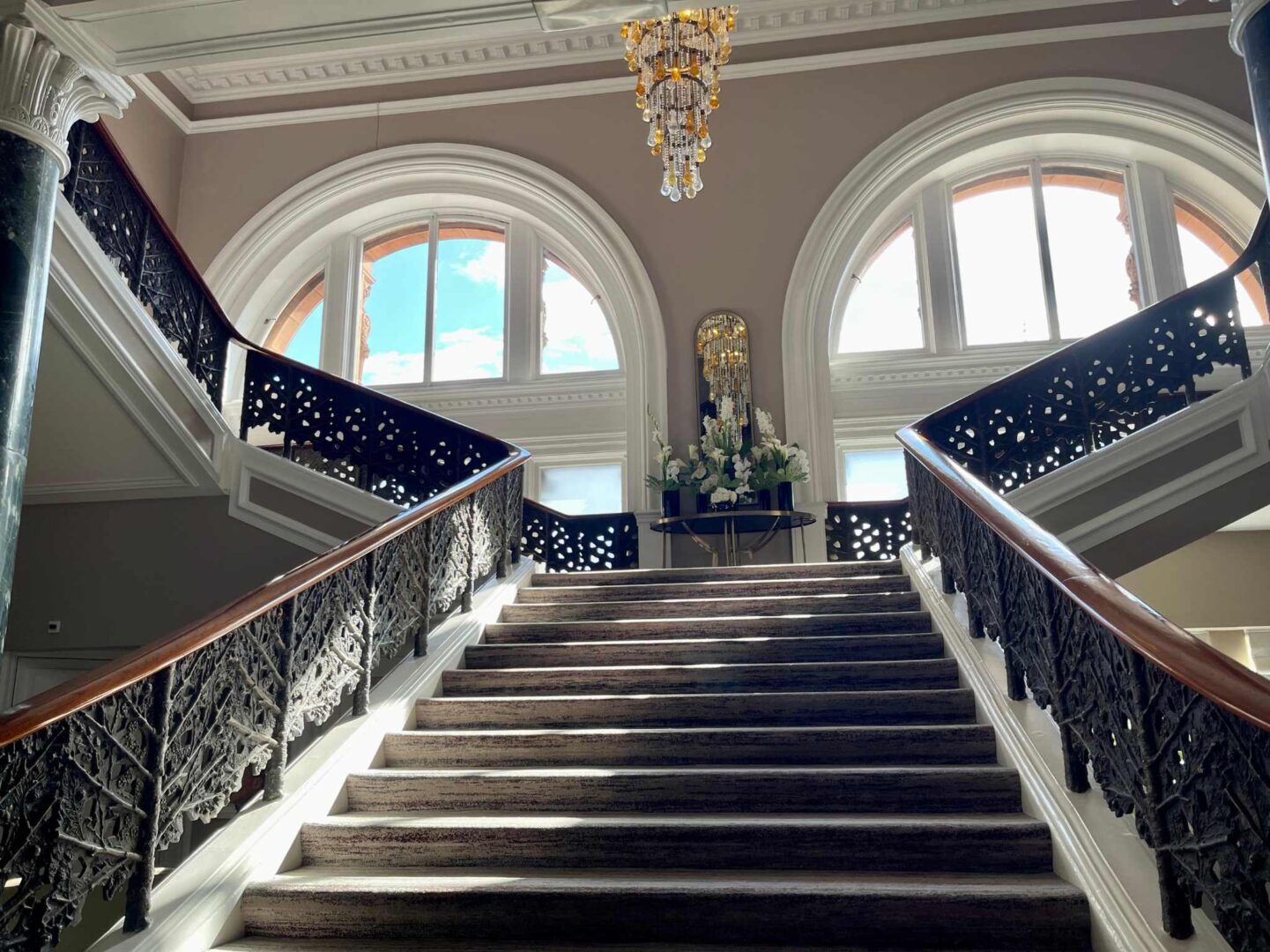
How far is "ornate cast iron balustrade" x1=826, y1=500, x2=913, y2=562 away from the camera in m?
7.60

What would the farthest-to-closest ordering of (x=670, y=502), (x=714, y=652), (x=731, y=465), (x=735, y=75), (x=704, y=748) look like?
(x=735, y=75) < (x=670, y=502) < (x=731, y=465) < (x=714, y=652) < (x=704, y=748)

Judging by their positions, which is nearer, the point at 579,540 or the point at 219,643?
the point at 219,643

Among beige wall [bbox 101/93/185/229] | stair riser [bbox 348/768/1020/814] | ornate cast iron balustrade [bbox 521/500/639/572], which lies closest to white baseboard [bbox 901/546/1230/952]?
stair riser [bbox 348/768/1020/814]

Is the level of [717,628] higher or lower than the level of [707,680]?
higher

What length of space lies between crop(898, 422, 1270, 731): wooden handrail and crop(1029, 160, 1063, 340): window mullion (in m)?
5.98

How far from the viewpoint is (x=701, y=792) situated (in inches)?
140

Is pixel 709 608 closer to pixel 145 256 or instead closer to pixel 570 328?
pixel 145 256

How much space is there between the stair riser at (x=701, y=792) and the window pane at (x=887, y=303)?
21.3 feet

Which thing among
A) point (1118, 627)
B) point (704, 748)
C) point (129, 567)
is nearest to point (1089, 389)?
point (704, 748)

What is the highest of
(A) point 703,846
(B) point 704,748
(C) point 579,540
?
(C) point 579,540

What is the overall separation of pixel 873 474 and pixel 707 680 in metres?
5.39

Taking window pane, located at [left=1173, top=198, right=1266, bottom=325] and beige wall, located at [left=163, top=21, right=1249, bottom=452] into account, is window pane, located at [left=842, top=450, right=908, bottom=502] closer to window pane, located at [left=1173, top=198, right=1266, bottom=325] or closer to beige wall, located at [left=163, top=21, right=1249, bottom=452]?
beige wall, located at [left=163, top=21, right=1249, bottom=452]

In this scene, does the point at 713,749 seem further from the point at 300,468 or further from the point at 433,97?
the point at 433,97

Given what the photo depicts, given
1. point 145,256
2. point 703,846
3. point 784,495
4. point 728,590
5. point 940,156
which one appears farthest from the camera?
point 940,156
